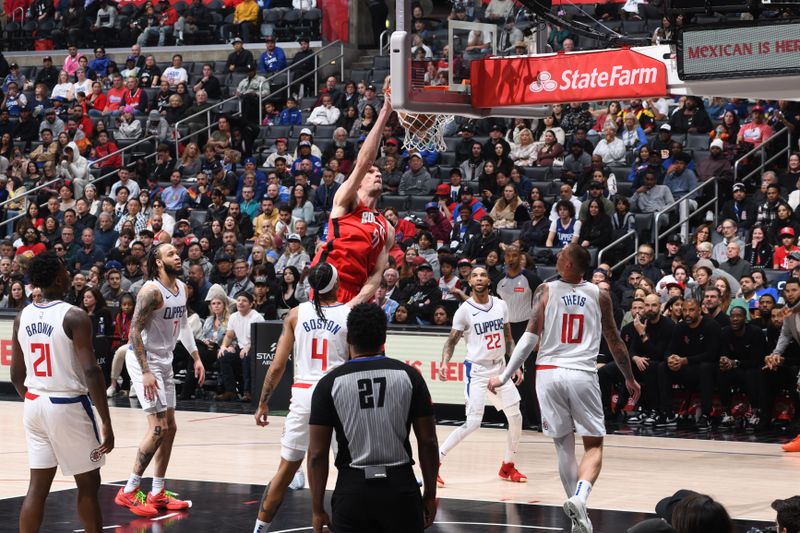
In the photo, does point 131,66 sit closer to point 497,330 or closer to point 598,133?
point 598,133

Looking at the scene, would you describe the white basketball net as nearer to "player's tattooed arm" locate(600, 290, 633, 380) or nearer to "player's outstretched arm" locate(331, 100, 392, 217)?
"player's outstretched arm" locate(331, 100, 392, 217)

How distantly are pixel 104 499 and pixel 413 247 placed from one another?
8.70m

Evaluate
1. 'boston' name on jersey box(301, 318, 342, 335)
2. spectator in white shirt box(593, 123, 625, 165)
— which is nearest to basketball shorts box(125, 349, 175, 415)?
'boston' name on jersey box(301, 318, 342, 335)

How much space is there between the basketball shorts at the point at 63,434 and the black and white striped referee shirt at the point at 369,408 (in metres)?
2.45

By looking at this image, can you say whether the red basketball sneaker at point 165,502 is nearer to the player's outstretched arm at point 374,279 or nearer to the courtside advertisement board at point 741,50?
the player's outstretched arm at point 374,279

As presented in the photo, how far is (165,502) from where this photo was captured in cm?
1009

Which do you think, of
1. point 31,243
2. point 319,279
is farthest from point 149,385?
point 31,243

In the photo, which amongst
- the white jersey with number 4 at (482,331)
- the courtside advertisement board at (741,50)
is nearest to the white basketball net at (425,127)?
the white jersey with number 4 at (482,331)

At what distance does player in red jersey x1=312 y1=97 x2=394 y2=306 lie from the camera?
893 centimetres

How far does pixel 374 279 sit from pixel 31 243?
14.4 meters

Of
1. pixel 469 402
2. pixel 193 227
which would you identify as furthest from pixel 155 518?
pixel 193 227

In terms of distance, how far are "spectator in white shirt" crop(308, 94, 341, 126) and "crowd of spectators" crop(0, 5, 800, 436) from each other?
0.04 m

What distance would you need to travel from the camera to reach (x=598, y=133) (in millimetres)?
20750

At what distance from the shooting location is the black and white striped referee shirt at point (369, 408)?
590cm
